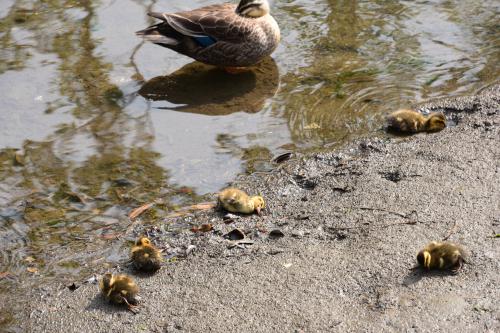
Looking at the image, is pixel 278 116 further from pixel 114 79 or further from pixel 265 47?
pixel 114 79

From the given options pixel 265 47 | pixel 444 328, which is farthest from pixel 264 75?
pixel 444 328

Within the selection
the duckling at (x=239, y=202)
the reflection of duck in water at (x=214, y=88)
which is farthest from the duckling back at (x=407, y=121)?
the duckling at (x=239, y=202)

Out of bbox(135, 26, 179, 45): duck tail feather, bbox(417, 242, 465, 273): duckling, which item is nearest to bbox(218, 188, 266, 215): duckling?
bbox(417, 242, 465, 273): duckling

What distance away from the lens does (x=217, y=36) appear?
26.0 ft

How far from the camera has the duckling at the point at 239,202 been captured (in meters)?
5.47

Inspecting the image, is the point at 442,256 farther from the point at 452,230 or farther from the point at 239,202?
the point at 239,202

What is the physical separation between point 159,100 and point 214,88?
25.6 inches

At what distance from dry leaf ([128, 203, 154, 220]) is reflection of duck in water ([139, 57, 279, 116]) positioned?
1649 millimetres

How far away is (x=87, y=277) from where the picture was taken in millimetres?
4957

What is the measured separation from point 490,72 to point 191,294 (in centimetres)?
419

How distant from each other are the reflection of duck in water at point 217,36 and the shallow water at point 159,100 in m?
0.22

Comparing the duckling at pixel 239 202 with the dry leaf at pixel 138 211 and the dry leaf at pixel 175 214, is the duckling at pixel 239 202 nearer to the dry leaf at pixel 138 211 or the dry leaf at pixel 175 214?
the dry leaf at pixel 175 214

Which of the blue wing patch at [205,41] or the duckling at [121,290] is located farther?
the blue wing patch at [205,41]

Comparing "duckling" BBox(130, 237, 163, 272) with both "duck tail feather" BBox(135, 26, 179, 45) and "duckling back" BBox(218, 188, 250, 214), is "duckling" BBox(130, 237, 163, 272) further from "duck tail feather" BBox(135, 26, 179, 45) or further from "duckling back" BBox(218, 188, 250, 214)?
"duck tail feather" BBox(135, 26, 179, 45)
